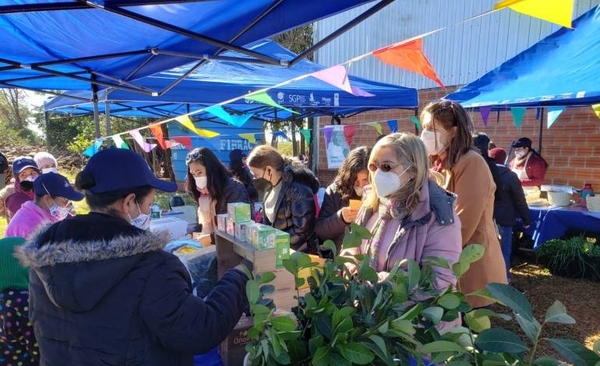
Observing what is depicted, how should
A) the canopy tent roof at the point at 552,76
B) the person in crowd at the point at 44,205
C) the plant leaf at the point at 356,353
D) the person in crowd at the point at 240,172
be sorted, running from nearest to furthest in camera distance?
the plant leaf at the point at 356,353, the person in crowd at the point at 44,205, the canopy tent roof at the point at 552,76, the person in crowd at the point at 240,172

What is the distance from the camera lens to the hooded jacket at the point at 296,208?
105 inches

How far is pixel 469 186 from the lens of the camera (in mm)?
1981

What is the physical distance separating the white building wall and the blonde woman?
6361 millimetres

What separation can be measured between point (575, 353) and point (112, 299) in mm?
1072

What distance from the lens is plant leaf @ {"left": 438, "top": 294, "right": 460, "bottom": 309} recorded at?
798 millimetres

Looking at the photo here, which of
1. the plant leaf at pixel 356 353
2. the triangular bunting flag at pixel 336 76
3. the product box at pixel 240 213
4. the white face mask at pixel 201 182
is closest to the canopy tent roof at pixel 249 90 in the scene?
the white face mask at pixel 201 182

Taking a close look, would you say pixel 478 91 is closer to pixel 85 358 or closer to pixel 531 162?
pixel 531 162

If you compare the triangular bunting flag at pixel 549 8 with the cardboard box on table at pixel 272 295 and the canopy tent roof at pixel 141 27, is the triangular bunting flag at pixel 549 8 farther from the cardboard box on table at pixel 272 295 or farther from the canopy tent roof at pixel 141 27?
the cardboard box on table at pixel 272 295

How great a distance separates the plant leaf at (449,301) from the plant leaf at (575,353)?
0.71 ft

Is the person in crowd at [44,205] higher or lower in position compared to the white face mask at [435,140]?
lower

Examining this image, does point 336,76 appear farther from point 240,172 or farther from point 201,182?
point 240,172

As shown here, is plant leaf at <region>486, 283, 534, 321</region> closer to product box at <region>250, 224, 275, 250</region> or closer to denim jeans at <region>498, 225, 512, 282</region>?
product box at <region>250, 224, 275, 250</region>

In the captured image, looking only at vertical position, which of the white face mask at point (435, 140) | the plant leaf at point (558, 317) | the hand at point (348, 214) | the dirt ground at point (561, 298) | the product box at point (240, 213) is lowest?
the dirt ground at point (561, 298)

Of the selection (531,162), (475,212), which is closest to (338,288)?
(475,212)
